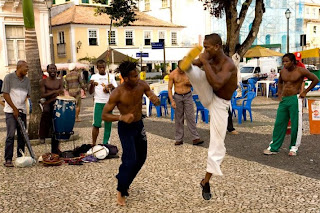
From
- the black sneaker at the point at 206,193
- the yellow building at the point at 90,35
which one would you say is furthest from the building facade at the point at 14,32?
the black sneaker at the point at 206,193

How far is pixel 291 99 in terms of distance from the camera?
6.73 meters

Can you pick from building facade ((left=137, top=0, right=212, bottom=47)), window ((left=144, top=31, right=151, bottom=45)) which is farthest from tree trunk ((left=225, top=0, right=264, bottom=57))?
building facade ((left=137, top=0, right=212, bottom=47))

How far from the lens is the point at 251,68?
26094mm

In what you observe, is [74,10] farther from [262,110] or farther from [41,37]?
[262,110]

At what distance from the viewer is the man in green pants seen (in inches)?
262

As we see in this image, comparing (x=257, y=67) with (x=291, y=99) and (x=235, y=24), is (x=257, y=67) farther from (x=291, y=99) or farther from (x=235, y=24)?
(x=291, y=99)

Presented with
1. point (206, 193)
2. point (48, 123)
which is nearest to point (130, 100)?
point (206, 193)

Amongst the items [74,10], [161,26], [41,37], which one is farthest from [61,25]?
[41,37]

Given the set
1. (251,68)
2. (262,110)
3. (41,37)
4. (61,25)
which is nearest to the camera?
(262,110)

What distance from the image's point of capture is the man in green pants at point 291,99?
665cm

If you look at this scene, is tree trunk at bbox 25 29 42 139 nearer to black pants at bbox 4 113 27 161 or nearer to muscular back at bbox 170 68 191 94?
black pants at bbox 4 113 27 161

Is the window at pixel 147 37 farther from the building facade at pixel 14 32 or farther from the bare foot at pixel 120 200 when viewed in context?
the bare foot at pixel 120 200

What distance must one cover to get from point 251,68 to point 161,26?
51.9 ft

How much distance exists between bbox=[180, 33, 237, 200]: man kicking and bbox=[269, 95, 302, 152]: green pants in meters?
2.67
